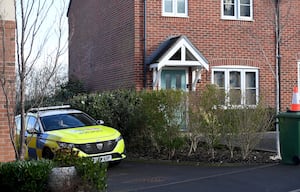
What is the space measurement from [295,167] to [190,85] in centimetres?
717

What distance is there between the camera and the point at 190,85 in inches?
688

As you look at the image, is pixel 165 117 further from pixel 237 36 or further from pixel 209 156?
pixel 237 36

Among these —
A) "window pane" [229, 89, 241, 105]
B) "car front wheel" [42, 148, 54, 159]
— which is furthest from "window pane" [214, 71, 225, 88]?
"car front wheel" [42, 148, 54, 159]

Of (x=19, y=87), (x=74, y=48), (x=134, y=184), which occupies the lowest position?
(x=134, y=184)

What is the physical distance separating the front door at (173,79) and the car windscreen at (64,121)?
5404 millimetres

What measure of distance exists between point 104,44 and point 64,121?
817 centimetres

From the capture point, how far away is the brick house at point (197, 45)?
16969 millimetres

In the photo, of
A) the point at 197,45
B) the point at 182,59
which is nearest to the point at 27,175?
the point at 182,59

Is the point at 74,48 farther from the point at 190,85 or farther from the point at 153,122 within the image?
the point at 153,122

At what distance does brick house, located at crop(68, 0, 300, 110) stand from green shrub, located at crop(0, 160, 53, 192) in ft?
30.6

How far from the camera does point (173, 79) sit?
17.6 m

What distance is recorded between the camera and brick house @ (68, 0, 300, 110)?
16969mm

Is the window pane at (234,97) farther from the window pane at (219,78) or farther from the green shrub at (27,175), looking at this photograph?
the window pane at (219,78)

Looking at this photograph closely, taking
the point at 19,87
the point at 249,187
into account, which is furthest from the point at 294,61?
the point at 19,87
